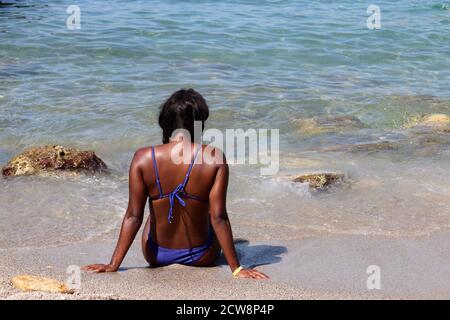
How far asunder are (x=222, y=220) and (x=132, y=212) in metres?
0.52

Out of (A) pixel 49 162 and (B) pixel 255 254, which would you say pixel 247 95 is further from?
(B) pixel 255 254

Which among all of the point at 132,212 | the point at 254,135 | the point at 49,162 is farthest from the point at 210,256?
the point at 254,135

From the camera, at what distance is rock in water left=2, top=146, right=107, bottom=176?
582 centimetres

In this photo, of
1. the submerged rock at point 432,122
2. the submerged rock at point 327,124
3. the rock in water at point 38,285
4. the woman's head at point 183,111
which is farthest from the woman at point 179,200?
the submerged rock at point 432,122

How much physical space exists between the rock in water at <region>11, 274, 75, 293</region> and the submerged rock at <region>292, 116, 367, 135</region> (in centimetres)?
491

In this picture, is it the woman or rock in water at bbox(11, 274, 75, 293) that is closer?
rock in water at bbox(11, 274, 75, 293)

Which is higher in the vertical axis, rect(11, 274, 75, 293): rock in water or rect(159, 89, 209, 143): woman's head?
rect(159, 89, 209, 143): woman's head

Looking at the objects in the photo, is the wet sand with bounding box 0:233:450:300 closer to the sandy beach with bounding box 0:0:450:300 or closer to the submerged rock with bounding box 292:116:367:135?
the sandy beach with bounding box 0:0:450:300

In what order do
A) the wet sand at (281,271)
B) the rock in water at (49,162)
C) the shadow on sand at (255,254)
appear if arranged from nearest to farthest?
1. the wet sand at (281,271)
2. the shadow on sand at (255,254)
3. the rock in water at (49,162)

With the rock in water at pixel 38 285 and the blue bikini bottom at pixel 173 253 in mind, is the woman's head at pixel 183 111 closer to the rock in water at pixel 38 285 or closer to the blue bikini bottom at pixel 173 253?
the blue bikini bottom at pixel 173 253

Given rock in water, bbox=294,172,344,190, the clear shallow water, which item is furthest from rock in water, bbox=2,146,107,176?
rock in water, bbox=294,172,344,190

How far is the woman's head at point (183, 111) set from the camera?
350cm

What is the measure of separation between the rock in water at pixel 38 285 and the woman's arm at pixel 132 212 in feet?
1.26
